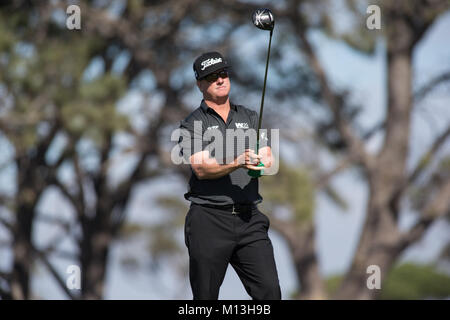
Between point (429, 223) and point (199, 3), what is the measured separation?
5.64 m

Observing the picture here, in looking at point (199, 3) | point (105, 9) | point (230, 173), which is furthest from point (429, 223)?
point (230, 173)

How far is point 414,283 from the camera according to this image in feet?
80.1

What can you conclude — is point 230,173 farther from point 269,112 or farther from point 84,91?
point 269,112

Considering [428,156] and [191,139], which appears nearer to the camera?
[191,139]

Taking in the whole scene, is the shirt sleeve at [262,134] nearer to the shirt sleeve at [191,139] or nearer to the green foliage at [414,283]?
the shirt sleeve at [191,139]

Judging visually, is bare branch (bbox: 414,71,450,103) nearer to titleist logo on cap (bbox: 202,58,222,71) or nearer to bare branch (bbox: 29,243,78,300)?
bare branch (bbox: 29,243,78,300)

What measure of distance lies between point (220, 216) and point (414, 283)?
21.7 meters

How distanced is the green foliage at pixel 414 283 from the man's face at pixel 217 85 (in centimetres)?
1957

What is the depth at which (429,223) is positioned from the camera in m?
12.7

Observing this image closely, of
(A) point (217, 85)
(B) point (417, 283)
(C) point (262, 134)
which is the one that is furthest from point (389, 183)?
(B) point (417, 283)

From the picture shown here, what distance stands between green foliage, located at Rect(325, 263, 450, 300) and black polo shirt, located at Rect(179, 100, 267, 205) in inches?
767

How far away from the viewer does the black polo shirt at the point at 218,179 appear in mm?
3967

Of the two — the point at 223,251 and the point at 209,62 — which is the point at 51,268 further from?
the point at 209,62
